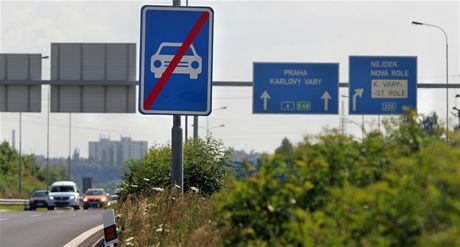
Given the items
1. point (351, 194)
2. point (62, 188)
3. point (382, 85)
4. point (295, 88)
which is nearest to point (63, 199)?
point (62, 188)

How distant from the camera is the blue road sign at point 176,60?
14328mm

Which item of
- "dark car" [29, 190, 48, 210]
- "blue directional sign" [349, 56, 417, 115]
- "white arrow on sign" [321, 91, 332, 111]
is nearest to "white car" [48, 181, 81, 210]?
"dark car" [29, 190, 48, 210]

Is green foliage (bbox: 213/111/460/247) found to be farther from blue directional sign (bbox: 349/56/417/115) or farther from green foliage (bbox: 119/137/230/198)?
blue directional sign (bbox: 349/56/417/115)

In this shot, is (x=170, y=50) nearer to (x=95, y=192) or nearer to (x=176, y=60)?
(x=176, y=60)

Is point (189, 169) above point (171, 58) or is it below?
below

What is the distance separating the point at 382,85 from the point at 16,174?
3687 inches

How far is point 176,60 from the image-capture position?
566 inches

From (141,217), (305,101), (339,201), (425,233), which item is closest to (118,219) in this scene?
(141,217)

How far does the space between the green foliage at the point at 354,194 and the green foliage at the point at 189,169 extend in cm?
1272

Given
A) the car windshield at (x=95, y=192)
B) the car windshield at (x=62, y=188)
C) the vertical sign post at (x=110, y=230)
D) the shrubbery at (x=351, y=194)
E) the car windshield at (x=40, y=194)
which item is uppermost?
the shrubbery at (x=351, y=194)

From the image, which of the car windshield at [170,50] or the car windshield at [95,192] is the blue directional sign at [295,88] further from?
the car windshield at [95,192]

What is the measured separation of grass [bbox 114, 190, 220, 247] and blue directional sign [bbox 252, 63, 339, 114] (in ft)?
57.7

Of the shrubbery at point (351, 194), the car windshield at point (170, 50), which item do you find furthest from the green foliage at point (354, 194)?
the car windshield at point (170, 50)

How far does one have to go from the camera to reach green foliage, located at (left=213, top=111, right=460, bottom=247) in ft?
21.7
